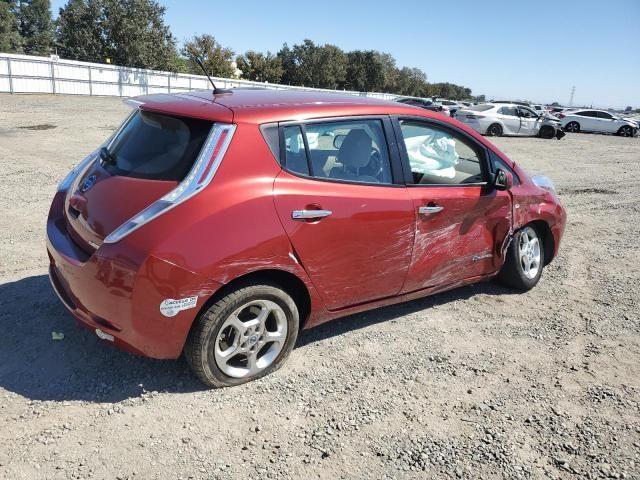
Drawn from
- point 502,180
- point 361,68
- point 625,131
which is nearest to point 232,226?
point 502,180

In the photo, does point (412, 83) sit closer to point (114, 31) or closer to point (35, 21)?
point (114, 31)

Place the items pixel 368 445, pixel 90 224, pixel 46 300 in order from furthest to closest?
pixel 46 300
pixel 90 224
pixel 368 445

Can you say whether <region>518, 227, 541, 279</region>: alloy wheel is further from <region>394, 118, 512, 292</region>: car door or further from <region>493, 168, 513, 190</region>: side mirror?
<region>493, 168, 513, 190</region>: side mirror

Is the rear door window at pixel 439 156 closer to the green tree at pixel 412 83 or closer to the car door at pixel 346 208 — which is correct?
the car door at pixel 346 208

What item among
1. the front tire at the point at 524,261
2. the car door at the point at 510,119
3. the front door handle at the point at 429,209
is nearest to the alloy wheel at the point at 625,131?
the car door at the point at 510,119

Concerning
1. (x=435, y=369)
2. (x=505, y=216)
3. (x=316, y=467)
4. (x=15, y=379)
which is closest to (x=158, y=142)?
(x=15, y=379)

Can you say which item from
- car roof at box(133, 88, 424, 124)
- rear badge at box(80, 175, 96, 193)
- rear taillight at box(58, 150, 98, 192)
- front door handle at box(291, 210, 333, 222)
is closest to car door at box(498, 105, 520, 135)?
car roof at box(133, 88, 424, 124)

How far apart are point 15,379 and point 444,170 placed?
10.8 feet

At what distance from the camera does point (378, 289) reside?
365 centimetres

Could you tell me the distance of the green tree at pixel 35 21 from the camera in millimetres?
67438

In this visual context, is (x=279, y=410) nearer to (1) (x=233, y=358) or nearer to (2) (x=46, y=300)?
(1) (x=233, y=358)

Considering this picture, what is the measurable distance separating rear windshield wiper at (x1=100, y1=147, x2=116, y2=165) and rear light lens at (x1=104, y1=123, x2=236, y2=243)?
0.63 meters

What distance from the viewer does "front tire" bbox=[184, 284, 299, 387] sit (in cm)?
293

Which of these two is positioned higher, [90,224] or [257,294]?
[90,224]
